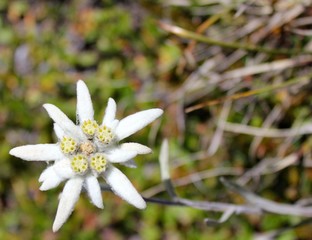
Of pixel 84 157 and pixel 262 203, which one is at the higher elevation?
pixel 84 157

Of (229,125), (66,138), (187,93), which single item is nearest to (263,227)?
(229,125)

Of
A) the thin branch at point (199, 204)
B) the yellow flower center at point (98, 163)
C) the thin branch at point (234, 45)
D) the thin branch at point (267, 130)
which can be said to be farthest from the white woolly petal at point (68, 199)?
the thin branch at point (267, 130)

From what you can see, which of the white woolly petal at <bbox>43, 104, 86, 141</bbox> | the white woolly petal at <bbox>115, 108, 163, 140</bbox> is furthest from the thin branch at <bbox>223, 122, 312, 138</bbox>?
the white woolly petal at <bbox>43, 104, 86, 141</bbox>

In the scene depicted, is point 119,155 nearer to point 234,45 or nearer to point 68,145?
point 68,145

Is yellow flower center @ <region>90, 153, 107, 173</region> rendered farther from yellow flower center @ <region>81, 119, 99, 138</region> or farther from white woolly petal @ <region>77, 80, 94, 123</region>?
white woolly petal @ <region>77, 80, 94, 123</region>

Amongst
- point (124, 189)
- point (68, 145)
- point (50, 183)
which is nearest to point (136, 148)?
point (124, 189)

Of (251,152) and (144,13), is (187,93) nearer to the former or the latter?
(251,152)

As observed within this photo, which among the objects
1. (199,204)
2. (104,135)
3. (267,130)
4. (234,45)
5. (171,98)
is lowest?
(267,130)
